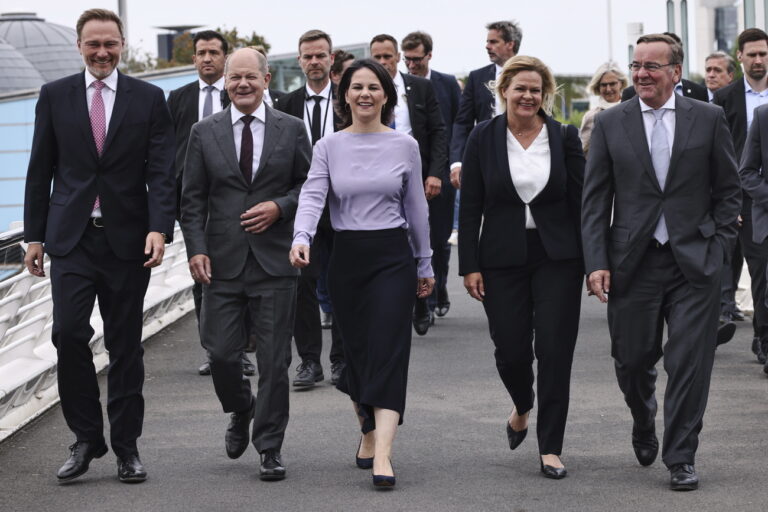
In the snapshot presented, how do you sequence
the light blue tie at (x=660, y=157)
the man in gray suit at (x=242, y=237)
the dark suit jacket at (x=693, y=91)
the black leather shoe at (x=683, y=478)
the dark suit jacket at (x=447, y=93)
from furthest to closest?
the dark suit jacket at (x=447, y=93) < the dark suit jacket at (x=693, y=91) < the man in gray suit at (x=242, y=237) < the light blue tie at (x=660, y=157) < the black leather shoe at (x=683, y=478)

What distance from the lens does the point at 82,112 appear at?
758 cm

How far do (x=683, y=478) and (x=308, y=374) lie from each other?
154 inches

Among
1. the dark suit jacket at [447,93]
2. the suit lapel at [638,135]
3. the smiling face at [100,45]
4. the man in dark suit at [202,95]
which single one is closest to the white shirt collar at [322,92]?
the man in dark suit at [202,95]

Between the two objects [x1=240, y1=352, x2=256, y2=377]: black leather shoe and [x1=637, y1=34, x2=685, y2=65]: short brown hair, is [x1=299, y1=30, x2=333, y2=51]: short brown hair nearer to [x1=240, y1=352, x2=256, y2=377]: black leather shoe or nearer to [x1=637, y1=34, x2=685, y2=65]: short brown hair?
[x1=240, y1=352, x2=256, y2=377]: black leather shoe

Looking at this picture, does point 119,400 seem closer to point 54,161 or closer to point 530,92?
point 54,161

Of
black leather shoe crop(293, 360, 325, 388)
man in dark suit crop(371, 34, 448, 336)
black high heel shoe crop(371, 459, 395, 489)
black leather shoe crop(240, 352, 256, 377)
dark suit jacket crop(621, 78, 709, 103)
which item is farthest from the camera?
dark suit jacket crop(621, 78, 709, 103)

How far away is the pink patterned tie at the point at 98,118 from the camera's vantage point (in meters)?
7.63

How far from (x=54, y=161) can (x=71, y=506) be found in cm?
174

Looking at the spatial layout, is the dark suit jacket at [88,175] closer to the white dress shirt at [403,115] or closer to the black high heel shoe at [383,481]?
the black high heel shoe at [383,481]

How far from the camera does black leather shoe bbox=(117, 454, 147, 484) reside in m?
7.55

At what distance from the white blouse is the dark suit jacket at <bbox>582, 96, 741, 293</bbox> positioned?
239 millimetres

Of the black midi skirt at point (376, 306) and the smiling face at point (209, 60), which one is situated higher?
the smiling face at point (209, 60)

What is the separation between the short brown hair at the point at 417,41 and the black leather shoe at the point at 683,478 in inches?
264

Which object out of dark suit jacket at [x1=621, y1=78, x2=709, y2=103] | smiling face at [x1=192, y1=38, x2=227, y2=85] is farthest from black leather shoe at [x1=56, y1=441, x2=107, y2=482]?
dark suit jacket at [x1=621, y1=78, x2=709, y2=103]
